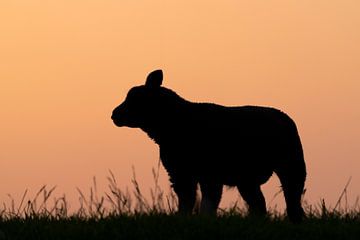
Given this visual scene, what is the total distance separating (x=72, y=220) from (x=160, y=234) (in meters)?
1.48

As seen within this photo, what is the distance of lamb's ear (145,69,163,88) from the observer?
10.4 metres

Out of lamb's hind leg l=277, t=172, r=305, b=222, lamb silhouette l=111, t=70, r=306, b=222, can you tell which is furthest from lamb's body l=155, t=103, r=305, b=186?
lamb's hind leg l=277, t=172, r=305, b=222

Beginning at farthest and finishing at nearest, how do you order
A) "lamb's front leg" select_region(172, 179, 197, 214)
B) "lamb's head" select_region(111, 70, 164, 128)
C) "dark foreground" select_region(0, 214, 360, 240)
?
"lamb's head" select_region(111, 70, 164, 128), "lamb's front leg" select_region(172, 179, 197, 214), "dark foreground" select_region(0, 214, 360, 240)

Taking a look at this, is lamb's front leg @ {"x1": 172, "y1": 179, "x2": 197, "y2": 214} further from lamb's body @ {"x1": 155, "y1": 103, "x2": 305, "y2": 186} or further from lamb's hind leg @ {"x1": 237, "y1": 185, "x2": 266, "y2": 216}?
lamb's hind leg @ {"x1": 237, "y1": 185, "x2": 266, "y2": 216}

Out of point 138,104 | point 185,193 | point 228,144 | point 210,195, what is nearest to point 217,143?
point 228,144

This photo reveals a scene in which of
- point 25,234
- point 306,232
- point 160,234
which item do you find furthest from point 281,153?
point 25,234

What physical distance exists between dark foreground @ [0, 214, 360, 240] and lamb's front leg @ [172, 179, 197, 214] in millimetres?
1000

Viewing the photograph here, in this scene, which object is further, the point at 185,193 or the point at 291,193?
the point at 291,193

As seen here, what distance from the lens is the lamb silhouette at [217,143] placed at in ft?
34.0

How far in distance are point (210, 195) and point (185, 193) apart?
314 mm

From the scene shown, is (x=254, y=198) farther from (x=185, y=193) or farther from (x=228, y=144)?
(x=185, y=193)

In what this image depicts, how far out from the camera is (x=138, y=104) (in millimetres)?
10602

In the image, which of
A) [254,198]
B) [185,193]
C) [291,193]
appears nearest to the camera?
[185,193]

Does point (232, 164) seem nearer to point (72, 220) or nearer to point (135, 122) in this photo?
point (135, 122)
